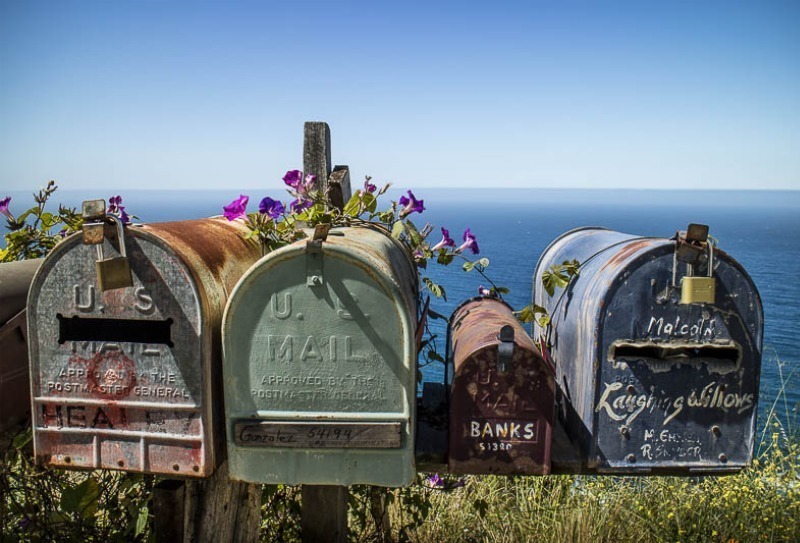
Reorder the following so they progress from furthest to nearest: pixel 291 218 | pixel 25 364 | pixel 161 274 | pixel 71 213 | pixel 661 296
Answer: pixel 71 213 → pixel 291 218 → pixel 25 364 → pixel 661 296 → pixel 161 274

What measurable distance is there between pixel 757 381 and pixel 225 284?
1.58m

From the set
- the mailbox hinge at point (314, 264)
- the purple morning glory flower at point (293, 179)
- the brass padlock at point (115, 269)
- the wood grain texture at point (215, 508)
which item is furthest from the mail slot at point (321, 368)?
the purple morning glory flower at point (293, 179)

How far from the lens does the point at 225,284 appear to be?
1.82 m

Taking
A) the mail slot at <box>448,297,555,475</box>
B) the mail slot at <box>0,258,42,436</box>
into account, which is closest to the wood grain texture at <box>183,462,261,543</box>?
the mail slot at <box>0,258,42,436</box>

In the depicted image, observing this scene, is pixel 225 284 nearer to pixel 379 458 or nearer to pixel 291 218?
pixel 291 218

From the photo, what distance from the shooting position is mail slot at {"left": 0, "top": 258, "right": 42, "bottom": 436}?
6.44ft

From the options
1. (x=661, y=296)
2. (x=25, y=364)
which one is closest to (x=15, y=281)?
(x=25, y=364)

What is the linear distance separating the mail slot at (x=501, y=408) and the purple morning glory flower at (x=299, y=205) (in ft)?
3.00

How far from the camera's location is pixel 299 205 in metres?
2.37

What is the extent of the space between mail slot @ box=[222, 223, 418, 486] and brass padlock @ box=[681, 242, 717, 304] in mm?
770

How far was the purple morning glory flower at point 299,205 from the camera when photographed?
2359 millimetres

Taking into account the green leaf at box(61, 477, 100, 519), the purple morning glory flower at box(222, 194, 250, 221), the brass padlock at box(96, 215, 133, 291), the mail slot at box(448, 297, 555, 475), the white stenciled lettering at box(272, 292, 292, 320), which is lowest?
the green leaf at box(61, 477, 100, 519)

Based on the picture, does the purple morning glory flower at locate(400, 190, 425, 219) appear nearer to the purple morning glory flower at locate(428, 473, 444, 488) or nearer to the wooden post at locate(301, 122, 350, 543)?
the wooden post at locate(301, 122, 350, 543)

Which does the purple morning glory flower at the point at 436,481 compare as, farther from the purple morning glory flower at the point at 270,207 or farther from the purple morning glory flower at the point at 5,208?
the purple morning glory flower at the point at 5,208
